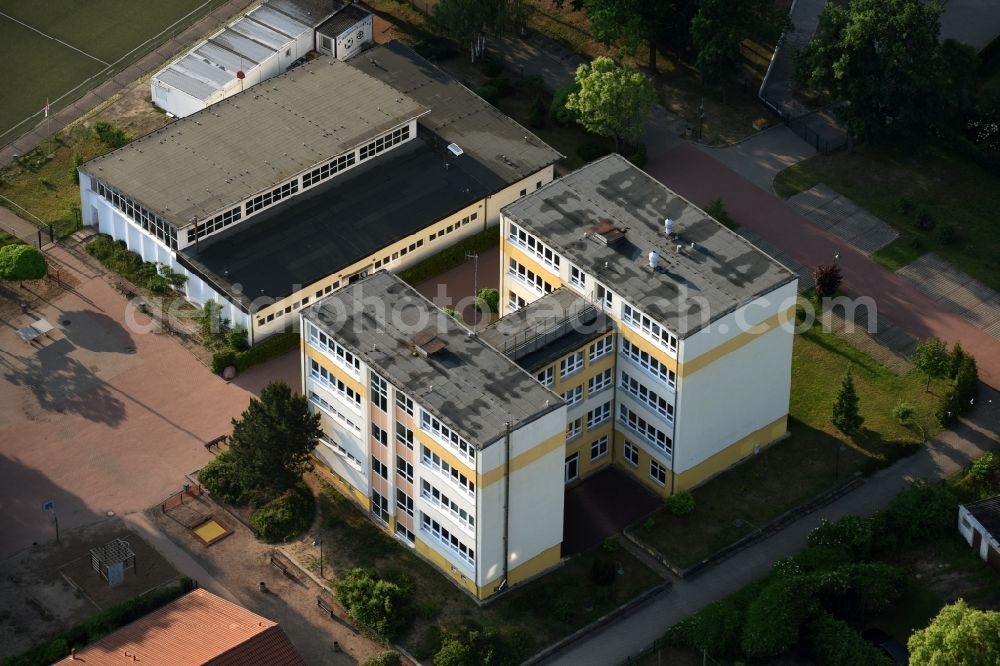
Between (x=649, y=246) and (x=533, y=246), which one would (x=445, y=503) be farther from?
(x=649, y=246)

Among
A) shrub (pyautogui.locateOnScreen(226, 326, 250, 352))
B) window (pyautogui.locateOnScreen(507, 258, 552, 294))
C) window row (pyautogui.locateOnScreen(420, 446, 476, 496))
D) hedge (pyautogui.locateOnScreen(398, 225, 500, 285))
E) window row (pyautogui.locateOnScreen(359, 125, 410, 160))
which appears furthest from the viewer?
window row (pyautogui.locateOnScreen(359, 125, 410, 160))

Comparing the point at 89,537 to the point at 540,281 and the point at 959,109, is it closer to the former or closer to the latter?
the point at 540,281

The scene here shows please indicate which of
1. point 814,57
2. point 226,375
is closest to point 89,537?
point 226,375

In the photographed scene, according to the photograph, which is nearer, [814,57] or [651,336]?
[651,336]

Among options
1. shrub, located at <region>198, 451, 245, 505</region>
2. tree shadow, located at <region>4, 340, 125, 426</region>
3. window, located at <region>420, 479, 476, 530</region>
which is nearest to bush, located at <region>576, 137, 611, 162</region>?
tree shadow, located at <region>4, 340, 125, 426</region>

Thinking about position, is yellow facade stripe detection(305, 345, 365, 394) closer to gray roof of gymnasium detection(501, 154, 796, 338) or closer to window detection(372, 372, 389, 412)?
window detection(372, 372, 389, 412)

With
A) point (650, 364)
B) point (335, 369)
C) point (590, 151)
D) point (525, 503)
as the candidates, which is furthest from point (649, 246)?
point (590, 151)
